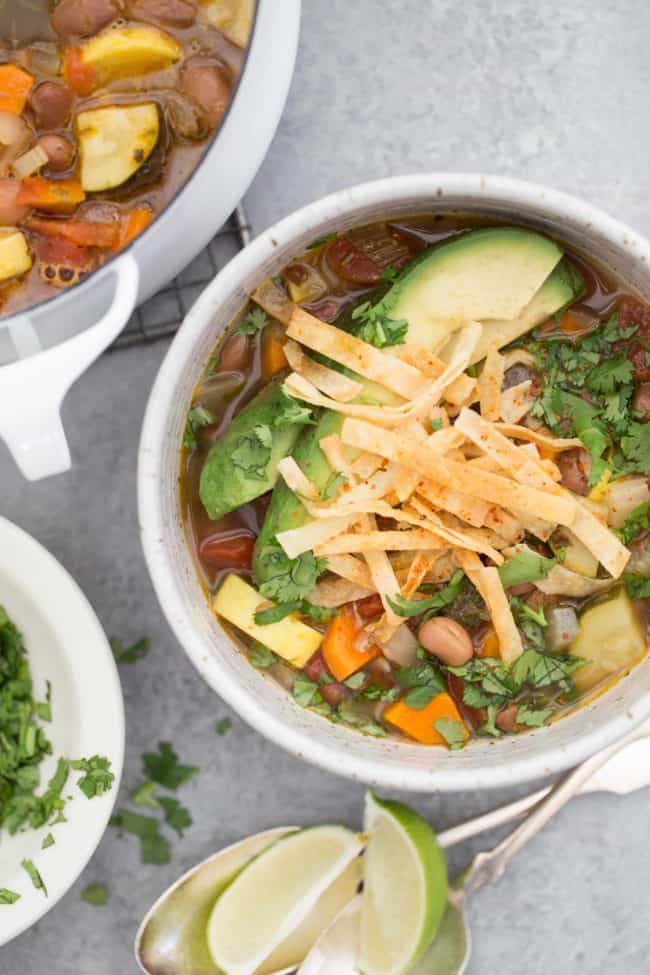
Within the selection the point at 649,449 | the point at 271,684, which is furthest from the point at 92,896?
the point at 649,449

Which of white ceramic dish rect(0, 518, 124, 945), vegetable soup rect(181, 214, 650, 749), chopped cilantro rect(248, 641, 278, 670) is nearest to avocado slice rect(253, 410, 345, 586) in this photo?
vegetable soup rect(181, 214, 650, 749)

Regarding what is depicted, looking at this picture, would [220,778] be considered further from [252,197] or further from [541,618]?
[252,197]

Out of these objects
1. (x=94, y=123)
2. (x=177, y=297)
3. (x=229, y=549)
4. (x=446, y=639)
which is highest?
(x=94, y=123)

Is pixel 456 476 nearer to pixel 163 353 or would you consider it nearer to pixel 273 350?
pixel 273 350

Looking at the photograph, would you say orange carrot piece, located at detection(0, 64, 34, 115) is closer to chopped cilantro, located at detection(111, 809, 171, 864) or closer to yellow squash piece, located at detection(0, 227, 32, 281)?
yellow squash piece, located at detection(0, 227, 32, 281)

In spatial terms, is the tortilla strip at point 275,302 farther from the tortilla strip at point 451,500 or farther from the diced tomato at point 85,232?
the tortilla strip at point 451,500

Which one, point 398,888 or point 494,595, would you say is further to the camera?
point 398,888

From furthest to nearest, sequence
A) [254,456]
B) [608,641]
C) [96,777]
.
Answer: [96,777], [608,641], [254,456]

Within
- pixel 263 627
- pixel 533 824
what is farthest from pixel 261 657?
pixel 533 824

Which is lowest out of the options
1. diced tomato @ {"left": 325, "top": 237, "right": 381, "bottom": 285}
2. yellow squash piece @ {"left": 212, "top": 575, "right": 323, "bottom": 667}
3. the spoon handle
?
the spoon handle
